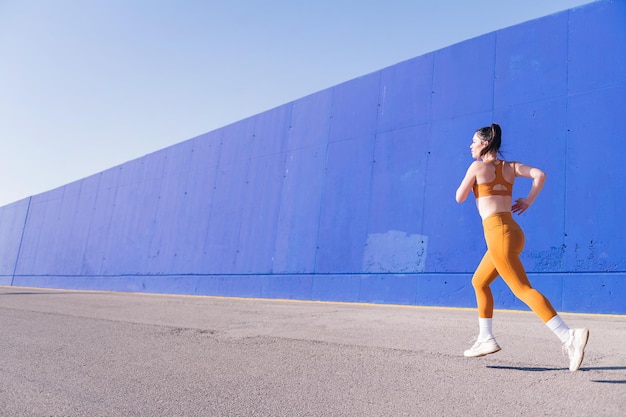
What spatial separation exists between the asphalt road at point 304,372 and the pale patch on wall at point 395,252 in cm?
357

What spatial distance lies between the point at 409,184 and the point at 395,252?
1.39 m

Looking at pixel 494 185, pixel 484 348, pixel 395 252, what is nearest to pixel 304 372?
pixel 484 348

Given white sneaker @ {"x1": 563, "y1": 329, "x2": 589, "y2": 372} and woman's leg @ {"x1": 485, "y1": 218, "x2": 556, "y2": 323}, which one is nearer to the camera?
white sneaker @ {"x1": 563, "y1": 329, "x2": 589, "y2": 372}

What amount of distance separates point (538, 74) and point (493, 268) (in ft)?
20.2

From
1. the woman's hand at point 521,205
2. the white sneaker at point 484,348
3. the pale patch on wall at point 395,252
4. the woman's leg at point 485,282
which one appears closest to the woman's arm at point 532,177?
the woman's hand at point 521,205

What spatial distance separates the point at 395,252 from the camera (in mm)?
9180

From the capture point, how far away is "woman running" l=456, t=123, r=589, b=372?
280 centimetres

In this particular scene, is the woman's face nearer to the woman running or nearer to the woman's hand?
the woman running

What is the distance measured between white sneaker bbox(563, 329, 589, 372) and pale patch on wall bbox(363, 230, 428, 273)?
5.89 meters

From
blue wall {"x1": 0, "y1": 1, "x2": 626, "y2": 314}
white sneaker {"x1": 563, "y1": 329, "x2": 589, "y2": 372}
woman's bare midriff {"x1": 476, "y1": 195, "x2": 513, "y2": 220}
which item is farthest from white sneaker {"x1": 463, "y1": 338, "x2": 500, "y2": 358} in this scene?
blue wall {"x1": 0, "y1": 1, "x2": 626, "y2": 314}

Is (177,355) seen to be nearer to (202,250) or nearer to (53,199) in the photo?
(202,250)

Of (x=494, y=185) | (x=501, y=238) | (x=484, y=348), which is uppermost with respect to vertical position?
(x=494, y=185)

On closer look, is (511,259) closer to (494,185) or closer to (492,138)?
(494,185)

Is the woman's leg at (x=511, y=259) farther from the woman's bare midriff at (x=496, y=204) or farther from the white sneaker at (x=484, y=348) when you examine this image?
the white sneaker at (x=484, y=348)
